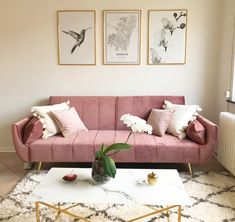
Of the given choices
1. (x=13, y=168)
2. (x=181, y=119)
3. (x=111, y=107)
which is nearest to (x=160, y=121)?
(x=181, y=119)

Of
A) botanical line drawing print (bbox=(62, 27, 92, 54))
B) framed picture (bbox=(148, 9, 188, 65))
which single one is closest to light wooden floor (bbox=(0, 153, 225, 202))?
framed picture (bbox=(148, 9, 188, 65))

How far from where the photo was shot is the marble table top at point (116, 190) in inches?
62.9

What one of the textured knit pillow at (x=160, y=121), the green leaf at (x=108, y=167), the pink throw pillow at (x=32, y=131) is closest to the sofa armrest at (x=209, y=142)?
the textured knit pillow at (x=160, y=121)

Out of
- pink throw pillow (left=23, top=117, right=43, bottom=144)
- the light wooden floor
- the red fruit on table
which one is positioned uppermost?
pink throw pillow (left=23, top=117, right=43, bottom=144)

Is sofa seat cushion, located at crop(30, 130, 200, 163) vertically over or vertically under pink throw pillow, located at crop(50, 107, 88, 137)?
under

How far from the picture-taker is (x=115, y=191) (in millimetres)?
1699

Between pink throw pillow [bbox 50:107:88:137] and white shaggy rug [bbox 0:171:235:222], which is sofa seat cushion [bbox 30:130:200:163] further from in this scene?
white shaggy rug [bbox 0:171:235:222]

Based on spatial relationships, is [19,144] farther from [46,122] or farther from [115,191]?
[115,191]

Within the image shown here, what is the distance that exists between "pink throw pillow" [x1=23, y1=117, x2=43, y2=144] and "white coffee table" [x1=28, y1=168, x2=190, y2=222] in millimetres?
931

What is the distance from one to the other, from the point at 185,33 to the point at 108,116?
1.56 meters

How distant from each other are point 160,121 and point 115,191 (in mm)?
1437

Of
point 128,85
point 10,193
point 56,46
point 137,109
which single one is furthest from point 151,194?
point 56,46

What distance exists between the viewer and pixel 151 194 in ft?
5.47

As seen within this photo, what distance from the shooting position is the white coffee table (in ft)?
5.24
